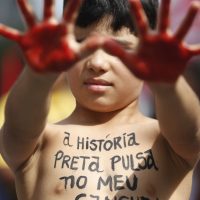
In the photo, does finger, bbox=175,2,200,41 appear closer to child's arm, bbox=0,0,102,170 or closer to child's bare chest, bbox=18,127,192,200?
child's arm, bbox=0,0,102,170

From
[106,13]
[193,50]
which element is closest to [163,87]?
[193,50]

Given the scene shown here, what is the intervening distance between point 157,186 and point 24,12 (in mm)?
393

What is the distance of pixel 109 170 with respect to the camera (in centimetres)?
96

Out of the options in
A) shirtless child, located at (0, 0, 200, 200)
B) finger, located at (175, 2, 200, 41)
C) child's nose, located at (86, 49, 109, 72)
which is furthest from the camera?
child's nose, located at (86, 49, 109, 72)

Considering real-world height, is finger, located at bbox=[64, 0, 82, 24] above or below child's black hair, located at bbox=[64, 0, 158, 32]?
above

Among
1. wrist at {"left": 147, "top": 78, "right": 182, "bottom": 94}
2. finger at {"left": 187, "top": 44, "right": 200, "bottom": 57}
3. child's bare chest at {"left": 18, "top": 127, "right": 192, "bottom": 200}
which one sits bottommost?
child's bare chest at {"left": 18, "top": 127, "right": 192, "bottom": 200}

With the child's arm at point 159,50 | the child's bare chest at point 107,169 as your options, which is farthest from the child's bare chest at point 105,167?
the child's arm at point 159,50

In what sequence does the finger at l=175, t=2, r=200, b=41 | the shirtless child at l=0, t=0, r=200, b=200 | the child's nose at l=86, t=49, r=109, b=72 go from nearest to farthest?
the finger at l=175, t=2, r=200, b=41, the shirtless child at l=0, t=0, r=200, b=200, the child's nose at l=86, t=49, r=109, b=72

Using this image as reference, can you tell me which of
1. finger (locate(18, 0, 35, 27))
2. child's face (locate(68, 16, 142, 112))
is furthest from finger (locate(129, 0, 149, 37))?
child's face (locate(68, 16, 142, 112))

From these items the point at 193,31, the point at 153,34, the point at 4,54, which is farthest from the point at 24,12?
the point at 4,54

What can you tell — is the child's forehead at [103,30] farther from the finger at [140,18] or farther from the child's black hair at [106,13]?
the finger at [140,18]

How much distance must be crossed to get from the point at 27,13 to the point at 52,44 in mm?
53

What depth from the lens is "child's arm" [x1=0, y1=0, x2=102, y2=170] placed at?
0.68 metres

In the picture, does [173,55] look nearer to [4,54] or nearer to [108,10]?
[108,10]
